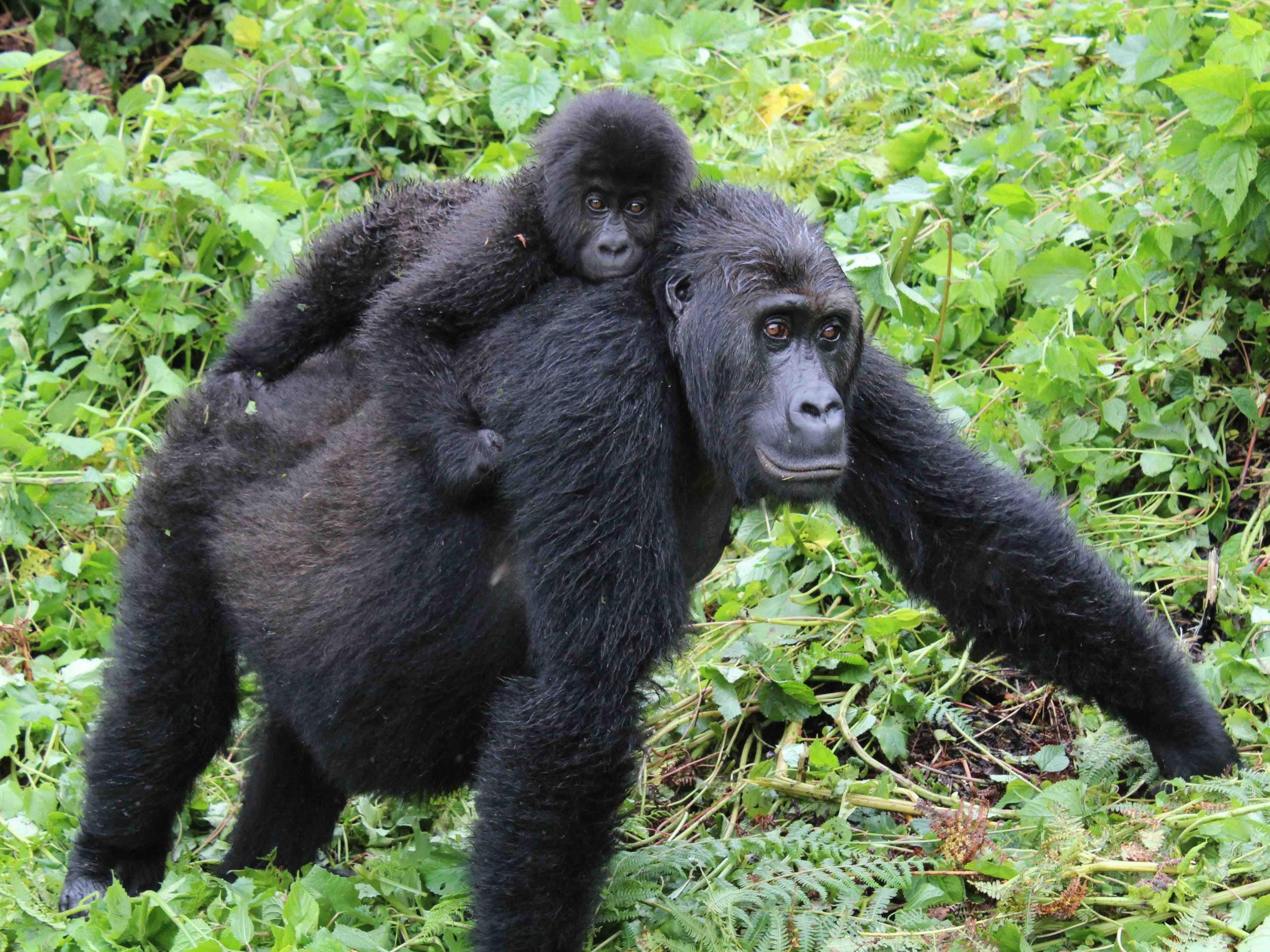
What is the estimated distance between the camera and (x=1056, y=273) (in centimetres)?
551

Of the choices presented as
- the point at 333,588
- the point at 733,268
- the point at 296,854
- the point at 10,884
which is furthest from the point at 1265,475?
the point at 10,884

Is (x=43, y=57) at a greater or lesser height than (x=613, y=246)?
lesser

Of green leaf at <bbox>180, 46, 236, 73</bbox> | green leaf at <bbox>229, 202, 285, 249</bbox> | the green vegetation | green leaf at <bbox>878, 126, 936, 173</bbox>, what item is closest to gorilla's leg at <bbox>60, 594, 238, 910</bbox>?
the green vegetation

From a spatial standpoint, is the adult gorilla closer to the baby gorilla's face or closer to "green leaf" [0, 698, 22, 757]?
the baby gorilla's face

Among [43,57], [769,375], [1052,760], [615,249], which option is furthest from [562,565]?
[43,57]

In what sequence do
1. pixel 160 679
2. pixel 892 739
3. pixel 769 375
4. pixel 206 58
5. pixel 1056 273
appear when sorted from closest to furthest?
1. pixel 769 375
2. pixel 160 679
3. pixel 892 739
4. pixel 1056 273
5. pixel 206 58

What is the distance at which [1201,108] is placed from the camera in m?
4.81

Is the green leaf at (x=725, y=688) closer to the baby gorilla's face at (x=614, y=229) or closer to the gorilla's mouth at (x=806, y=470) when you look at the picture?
the gorilla's mouth at (x=806, y=470)

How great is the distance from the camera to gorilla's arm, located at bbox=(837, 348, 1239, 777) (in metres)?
4.05

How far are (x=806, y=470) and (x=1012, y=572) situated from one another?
2.81 ft

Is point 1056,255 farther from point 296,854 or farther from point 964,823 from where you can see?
point 296,854

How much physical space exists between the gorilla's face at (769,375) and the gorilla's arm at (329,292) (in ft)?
3.88

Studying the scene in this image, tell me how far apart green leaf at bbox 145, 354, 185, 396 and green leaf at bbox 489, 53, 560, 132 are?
6.34 feet

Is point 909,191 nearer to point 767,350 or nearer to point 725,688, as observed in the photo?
point 725,688
